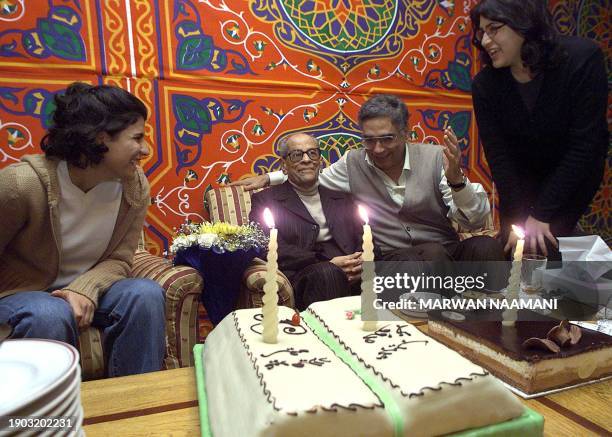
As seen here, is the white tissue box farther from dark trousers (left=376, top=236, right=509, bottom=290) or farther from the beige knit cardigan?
the beige knit cardigan

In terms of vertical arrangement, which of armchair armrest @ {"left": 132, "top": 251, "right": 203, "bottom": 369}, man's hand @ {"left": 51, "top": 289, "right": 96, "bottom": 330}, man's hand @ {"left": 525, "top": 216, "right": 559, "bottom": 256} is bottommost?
armchair armrest @ {"left": 132, "top": 251, "right": 203, "bottom": 369}

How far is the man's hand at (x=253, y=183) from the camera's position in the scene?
2.80 meters

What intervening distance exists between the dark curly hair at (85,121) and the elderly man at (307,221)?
0.97 meters

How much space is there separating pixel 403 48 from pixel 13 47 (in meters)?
2.62

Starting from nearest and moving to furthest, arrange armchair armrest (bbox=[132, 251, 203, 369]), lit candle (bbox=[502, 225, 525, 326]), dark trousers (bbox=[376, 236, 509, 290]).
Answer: lit candle (bbox=[502, 225, 525, 326]) → armchair armrest (bbox=[132, 251, 203, 369]) → dark trousers (bbox=[376, 236, 509, 290])

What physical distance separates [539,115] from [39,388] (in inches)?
88.0

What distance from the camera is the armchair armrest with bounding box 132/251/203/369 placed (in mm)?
1972

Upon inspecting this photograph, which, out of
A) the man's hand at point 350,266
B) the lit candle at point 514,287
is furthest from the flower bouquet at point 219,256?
the lit candle at point 514,287

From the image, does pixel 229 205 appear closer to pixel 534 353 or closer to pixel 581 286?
pixel 581 286

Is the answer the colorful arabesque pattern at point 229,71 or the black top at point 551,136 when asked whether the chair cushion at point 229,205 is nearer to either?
the colorful arabesque pattern at point 229,71

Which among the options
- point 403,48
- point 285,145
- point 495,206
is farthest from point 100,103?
point 495,206

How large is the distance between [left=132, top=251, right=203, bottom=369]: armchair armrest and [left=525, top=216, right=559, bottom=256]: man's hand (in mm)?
1548

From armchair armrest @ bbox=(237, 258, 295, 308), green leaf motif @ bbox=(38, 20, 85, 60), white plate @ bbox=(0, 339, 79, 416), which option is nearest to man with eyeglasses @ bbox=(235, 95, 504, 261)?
armchair armrest @ bbox=(237, 258, 295, 308)

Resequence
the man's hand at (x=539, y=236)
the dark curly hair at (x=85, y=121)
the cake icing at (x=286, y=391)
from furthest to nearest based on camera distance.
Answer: the man's hand at (x=539, y=236)
the dark curly hair at (x=85, y=121)
the cake icing at (x=286, y=391)
